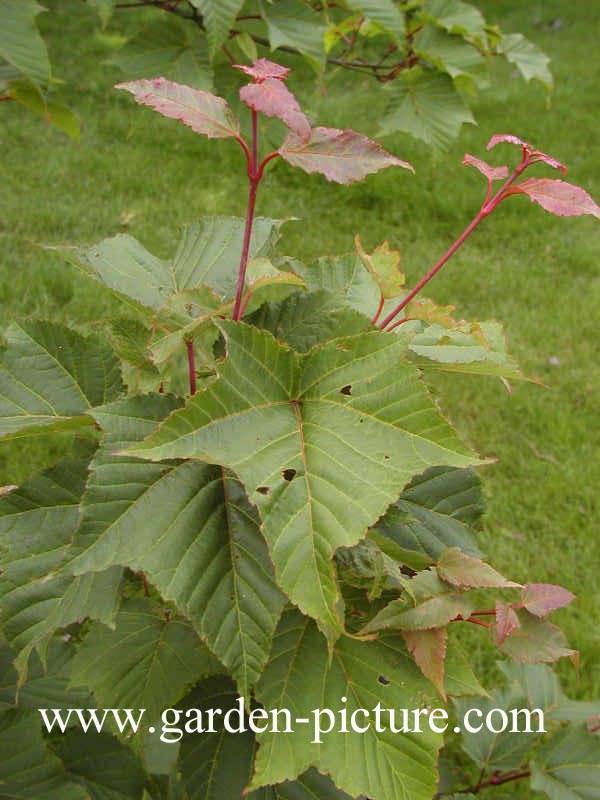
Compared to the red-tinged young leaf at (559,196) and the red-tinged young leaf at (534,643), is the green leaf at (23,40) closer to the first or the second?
the red-tinged young leaf at (559,196)

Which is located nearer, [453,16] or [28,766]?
[28,766]

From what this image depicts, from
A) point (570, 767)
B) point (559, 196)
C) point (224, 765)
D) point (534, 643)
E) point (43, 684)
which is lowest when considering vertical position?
point (570, 767)

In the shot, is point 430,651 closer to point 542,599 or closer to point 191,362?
point 542,599

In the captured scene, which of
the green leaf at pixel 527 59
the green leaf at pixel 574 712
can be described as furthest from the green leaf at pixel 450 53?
the green leaf at pixel 574 712

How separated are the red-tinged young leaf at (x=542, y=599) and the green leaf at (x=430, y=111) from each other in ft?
4.04

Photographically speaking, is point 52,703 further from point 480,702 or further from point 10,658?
point 480,702

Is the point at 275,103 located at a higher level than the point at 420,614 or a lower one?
→ higher

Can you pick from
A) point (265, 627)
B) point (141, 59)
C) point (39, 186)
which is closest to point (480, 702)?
point (265, 627)

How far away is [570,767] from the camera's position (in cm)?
143

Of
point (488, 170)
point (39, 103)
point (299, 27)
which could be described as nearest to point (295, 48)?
point (299, 27)

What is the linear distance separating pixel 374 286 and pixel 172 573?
48cm

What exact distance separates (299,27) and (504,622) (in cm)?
128

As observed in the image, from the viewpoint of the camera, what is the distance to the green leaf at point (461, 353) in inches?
35.0

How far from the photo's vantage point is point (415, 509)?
99 cm
